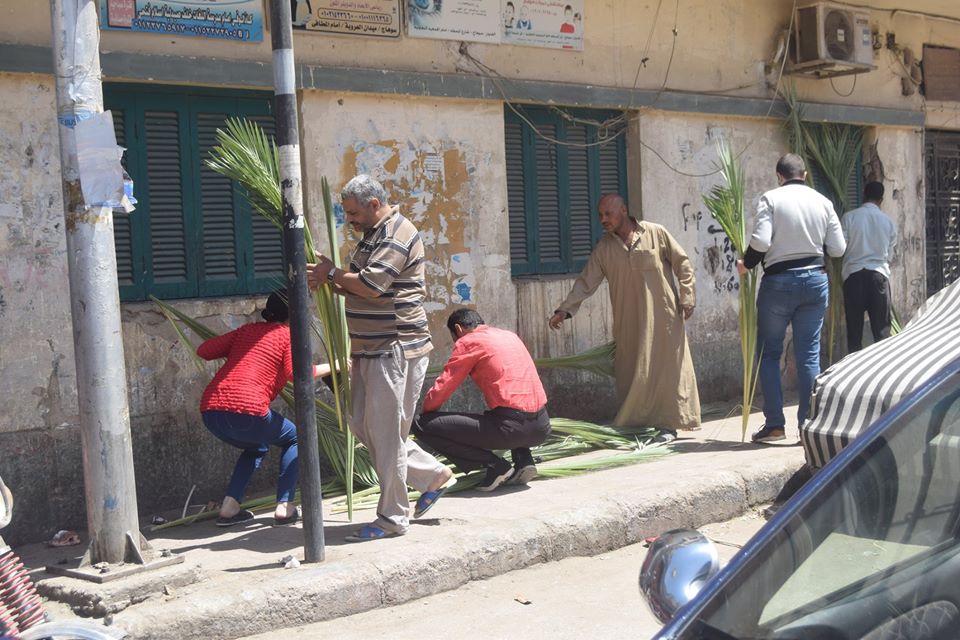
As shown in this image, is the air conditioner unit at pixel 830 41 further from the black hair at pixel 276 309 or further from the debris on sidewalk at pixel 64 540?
the debris on sidewalk at pixel 64 540

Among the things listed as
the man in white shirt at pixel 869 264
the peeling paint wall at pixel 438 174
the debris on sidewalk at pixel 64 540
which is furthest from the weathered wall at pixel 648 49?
the debris on sidewalk at pixel 64 540

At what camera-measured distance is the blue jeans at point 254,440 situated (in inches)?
235

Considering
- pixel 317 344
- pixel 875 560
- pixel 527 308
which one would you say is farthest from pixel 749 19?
pixel 875 560

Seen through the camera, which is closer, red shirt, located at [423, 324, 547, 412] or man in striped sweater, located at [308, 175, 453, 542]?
man in striped sweater, located at [308, 175, 453, 542]

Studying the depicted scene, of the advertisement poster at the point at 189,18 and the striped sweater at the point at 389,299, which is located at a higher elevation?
the advertisement poster at the point at 189,18

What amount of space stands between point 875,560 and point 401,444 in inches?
137

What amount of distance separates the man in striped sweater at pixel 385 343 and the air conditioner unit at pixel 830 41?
6005 millimetres

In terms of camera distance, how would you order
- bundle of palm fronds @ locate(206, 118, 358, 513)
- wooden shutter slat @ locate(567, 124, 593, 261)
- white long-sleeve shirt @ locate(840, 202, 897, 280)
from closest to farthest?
bundle of palm fronds @ locate(206, 118, 358, 513), wooden shutter slat @ locate(567, 124, 593, 261), white long-sleeve shirt @ locate(840, 202, 897, 280)

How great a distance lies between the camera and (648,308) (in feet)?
26.3

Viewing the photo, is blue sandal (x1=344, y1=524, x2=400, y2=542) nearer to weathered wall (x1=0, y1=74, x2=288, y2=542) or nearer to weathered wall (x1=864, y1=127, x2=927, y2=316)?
weathered wall (x1=0, y1=74, x2=288, y2=542)

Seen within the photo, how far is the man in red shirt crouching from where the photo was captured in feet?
21.1

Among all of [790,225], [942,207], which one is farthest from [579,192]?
[942,207]

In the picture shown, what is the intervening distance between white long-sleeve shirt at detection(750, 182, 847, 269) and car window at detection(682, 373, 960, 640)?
16.7 ft

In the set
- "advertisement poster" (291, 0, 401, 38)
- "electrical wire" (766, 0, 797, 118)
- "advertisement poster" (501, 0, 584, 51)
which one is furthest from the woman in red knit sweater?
"electrical wire" (766, 0, 797, 118)
